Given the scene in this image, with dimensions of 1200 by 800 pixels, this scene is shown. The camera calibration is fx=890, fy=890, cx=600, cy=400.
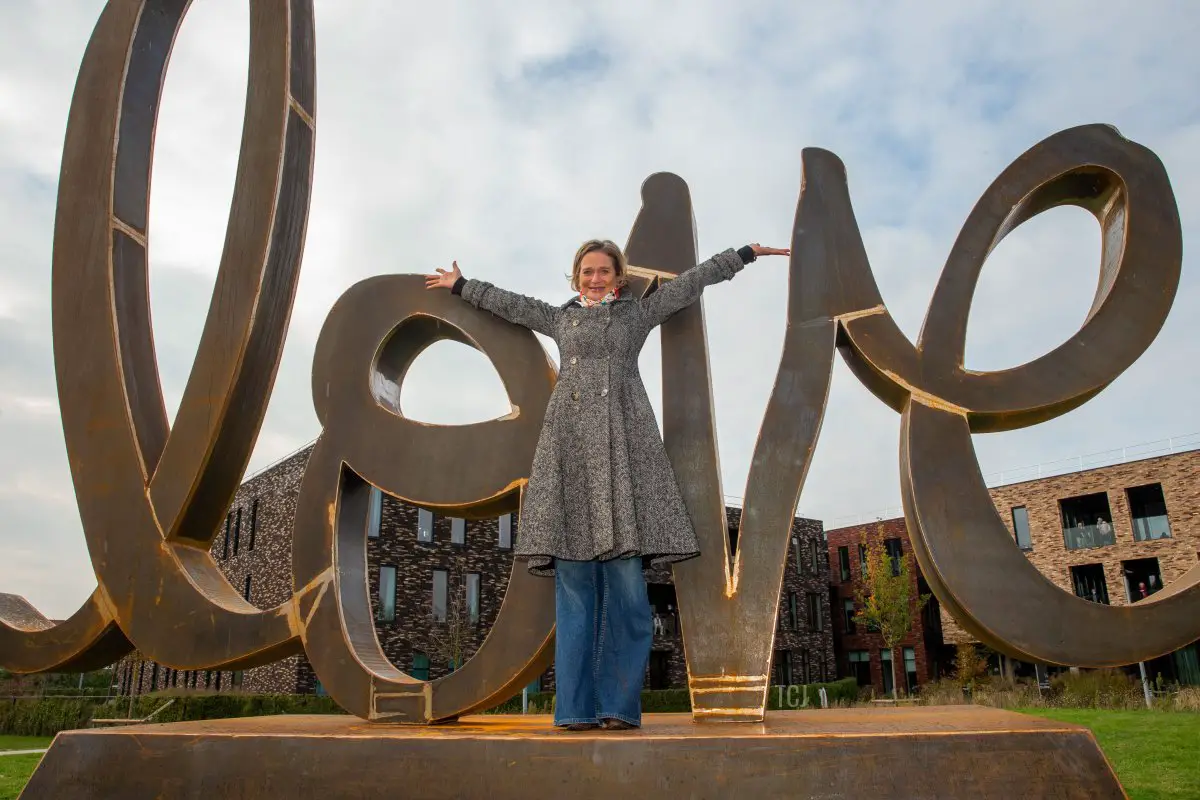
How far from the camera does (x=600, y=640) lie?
3893 mm

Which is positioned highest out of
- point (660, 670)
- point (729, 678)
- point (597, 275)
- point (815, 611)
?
point (597, 275)

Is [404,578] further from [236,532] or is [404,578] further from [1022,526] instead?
[1022,526]

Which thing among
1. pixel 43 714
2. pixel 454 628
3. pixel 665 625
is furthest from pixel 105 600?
pixel 665 625

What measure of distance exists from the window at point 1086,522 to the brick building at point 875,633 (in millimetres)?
8568

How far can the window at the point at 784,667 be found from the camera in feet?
129

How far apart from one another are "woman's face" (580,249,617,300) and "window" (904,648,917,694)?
41.4m

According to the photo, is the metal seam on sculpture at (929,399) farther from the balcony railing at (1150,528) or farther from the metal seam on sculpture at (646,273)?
the balcony railing at (1150,528)

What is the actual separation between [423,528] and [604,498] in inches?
1030

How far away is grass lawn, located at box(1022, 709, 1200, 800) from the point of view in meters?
8.27

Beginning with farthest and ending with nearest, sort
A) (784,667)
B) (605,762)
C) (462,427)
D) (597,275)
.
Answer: (784,667)
(462,427)
(597,275)
(605,762)

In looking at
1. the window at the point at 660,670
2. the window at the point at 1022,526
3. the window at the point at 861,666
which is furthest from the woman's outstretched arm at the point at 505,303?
the window at the point at 861,666

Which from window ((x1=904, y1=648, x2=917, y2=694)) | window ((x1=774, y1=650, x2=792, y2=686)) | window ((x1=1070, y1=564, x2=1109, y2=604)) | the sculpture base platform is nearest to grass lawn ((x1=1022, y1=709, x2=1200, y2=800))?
the sculpture base platform

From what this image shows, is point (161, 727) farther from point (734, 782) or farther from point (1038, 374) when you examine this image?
point (1038, 374)

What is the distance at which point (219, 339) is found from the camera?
4.75m
